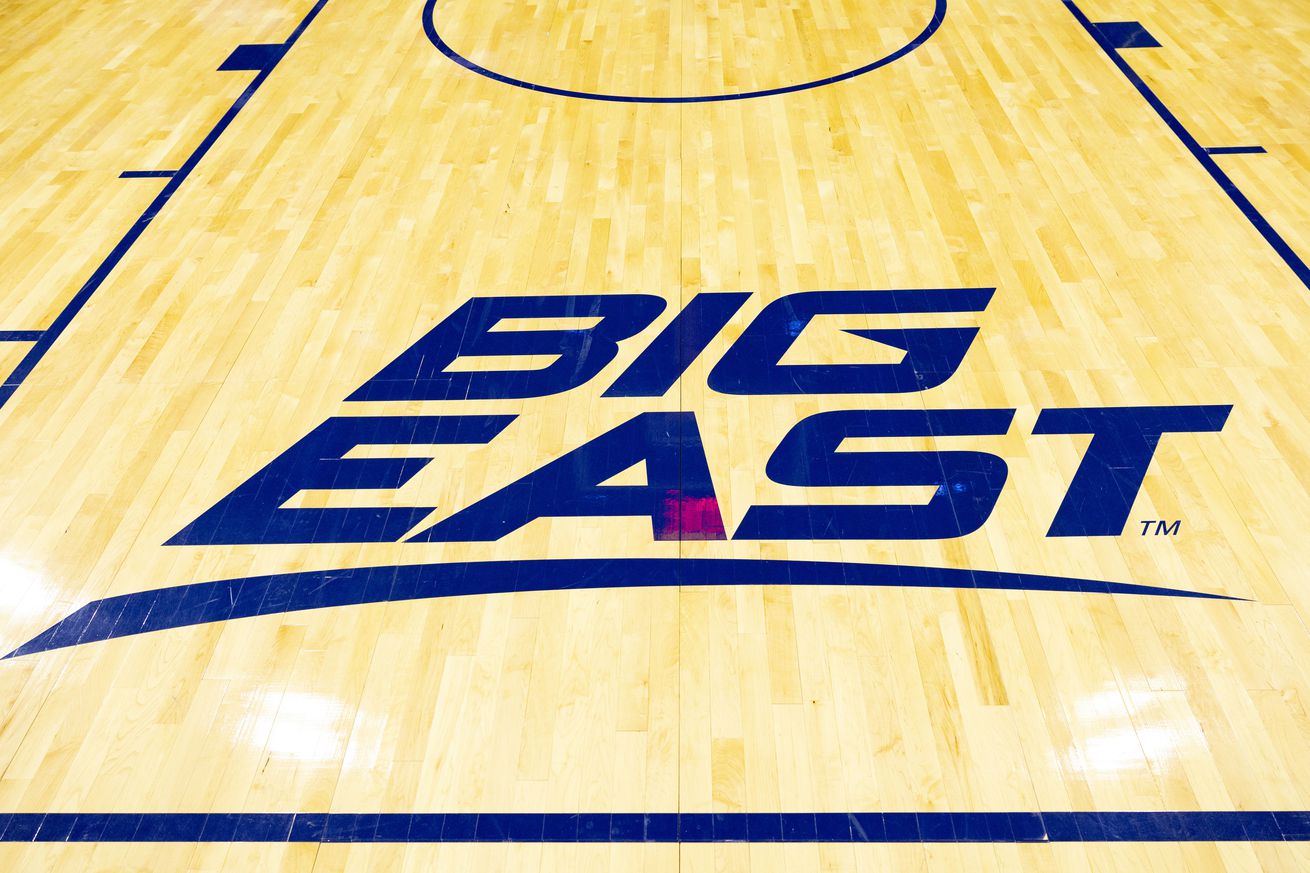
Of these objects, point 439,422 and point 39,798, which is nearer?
point 39,798

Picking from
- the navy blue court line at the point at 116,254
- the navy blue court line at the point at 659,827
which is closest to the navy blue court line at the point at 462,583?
the navy blue court line at the point at 659,827

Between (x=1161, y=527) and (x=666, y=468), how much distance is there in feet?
4.94

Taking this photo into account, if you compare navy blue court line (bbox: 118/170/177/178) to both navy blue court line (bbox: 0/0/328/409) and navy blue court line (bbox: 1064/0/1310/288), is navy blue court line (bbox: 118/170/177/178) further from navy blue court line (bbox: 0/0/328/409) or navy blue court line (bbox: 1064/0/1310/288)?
navy blue court line (bbox: 1064/0/1310/288)

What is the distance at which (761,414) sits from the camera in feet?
11.3

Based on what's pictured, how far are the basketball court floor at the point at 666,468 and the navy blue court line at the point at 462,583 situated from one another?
0.01 meters

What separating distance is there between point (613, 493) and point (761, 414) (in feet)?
1.99

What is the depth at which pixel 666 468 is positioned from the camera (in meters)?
3.26

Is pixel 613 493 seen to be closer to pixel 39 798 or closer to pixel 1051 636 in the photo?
pixel 1051 636

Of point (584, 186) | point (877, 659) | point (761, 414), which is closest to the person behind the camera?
point (877, 659)

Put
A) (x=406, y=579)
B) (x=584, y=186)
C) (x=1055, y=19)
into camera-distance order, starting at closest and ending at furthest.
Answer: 1. (x=406, y=579)
2. (x=584, y=186)
3. (x=1055, y=19)

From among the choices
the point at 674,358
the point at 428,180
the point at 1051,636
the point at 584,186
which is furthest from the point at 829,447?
the point at 428,180

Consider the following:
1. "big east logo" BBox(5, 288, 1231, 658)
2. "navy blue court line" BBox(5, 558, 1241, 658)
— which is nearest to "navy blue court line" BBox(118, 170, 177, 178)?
"big east logo" BBox(5, 288, 1231, 658)

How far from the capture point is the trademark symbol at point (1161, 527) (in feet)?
9.82

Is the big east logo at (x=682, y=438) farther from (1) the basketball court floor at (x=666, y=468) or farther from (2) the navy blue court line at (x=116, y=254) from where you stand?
(2) the navy blue court line at (x=116, y=254)
